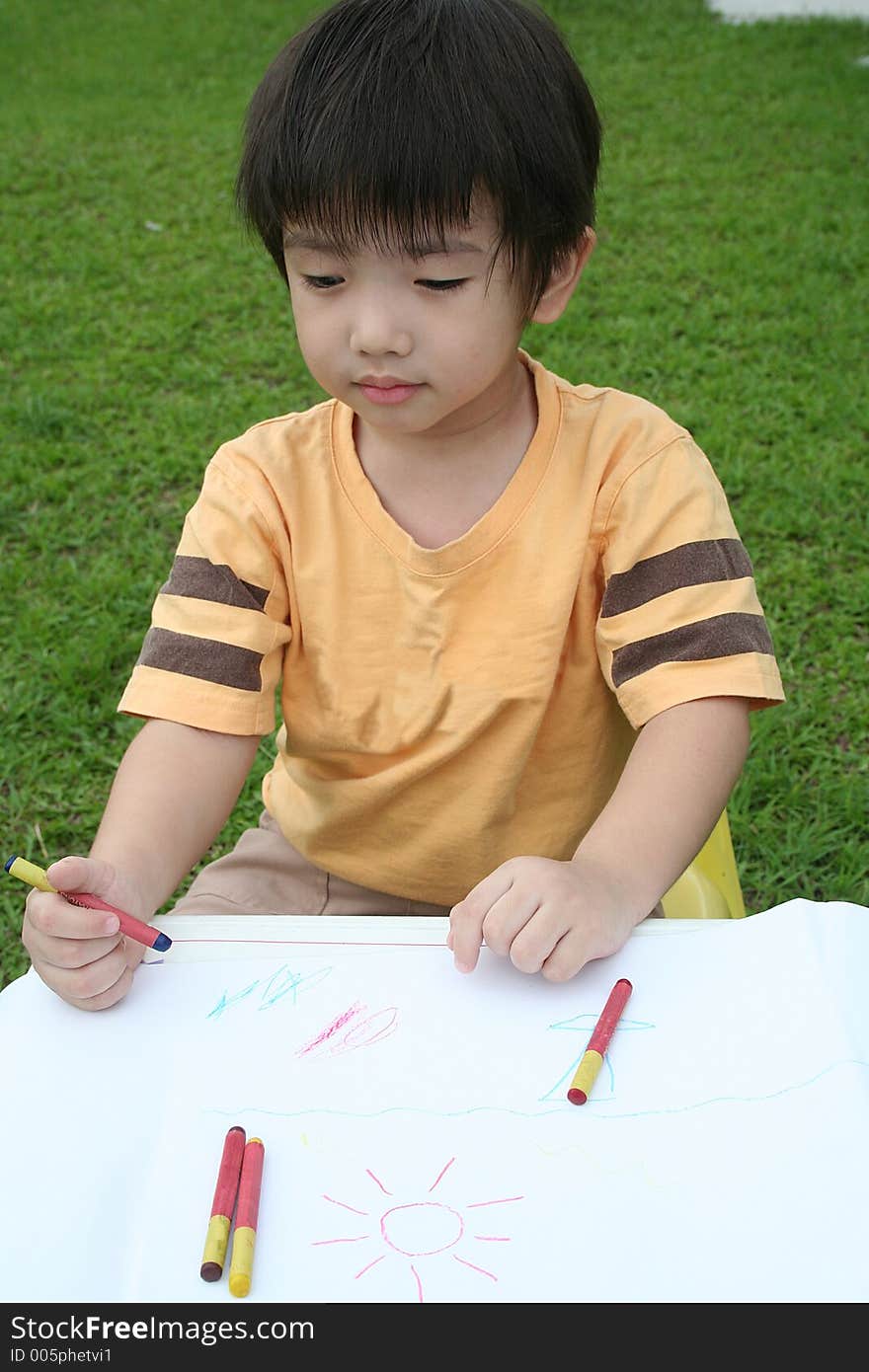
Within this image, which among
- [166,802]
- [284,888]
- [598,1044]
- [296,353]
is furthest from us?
[296,353]

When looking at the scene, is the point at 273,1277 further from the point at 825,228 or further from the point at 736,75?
the point at 736,75

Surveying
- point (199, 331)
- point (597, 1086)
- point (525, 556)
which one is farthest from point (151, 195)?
point (597, 1086)

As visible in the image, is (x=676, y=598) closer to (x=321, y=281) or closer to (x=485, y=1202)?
(x=321, y=281)

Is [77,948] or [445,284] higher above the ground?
[445,284]

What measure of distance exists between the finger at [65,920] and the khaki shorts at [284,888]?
348mm

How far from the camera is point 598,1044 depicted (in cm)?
74

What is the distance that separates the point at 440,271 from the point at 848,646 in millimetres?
1249

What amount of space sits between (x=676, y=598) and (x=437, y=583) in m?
0.19

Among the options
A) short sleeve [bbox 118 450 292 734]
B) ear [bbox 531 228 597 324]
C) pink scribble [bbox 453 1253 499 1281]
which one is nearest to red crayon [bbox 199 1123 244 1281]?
pink scribble [bbox 453 1253 499 1281]

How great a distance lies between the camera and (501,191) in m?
0.88

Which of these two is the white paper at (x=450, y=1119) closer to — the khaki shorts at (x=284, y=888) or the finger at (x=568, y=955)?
the finger at (x=568, y=955)

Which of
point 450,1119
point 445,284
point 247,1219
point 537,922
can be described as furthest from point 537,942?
point 445,284

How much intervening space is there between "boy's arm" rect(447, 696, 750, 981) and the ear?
319mm

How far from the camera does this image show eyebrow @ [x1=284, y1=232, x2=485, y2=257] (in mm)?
864
